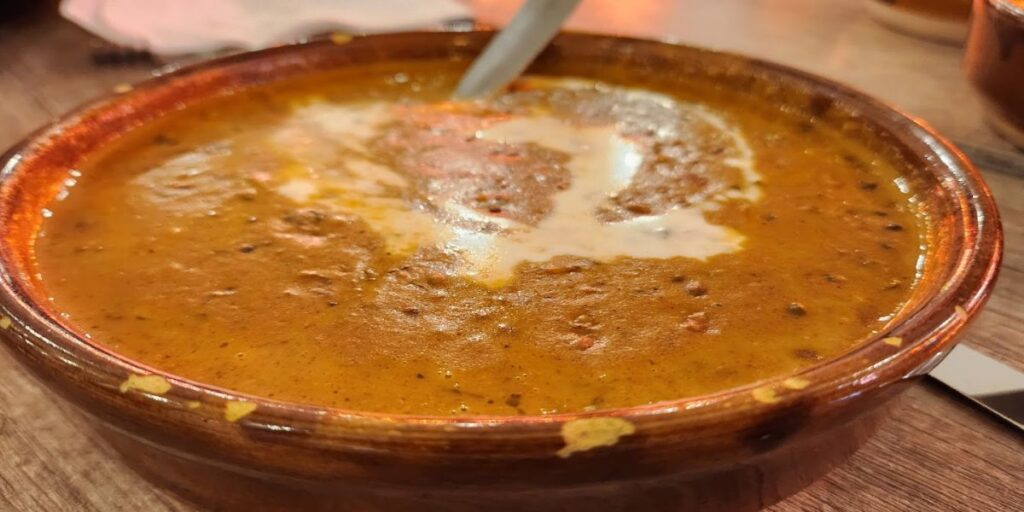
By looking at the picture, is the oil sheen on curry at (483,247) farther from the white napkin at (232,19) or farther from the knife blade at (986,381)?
the white napkin at (232,19)

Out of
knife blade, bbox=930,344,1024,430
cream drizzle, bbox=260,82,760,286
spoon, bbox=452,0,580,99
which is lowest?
knife blade, bbox=930,344,1024,430

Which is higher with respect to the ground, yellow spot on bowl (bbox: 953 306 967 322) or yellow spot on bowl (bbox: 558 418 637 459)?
yellow spot on bowl (bbox: 558 418 637 459)

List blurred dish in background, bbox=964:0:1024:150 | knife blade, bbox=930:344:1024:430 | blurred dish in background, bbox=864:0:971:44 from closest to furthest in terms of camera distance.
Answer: knife blade, bbox=930:344:1024:430 < blurred dish in background, bbox=964:0:1024:150 < blurred dish in background, bbox=864:0:971:44

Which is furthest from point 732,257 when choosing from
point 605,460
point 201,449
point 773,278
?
point 201,449

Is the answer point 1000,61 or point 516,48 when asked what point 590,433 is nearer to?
point 516,48

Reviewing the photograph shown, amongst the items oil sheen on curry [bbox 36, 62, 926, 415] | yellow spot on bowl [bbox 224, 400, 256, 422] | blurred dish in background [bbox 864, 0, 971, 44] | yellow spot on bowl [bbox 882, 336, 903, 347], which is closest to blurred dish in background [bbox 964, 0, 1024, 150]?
oil sheen on curry [bbox 36, 62, 926, 415]

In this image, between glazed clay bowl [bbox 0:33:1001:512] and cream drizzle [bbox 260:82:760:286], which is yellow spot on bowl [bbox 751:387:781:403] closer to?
glazed clay bowl [bbox 0:33:1001:512]

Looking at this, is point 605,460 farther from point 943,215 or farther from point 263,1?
point 263,1

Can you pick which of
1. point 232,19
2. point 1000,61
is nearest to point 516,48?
point 1000,61
